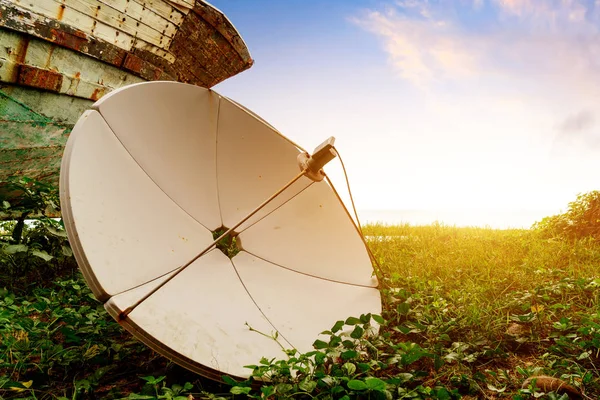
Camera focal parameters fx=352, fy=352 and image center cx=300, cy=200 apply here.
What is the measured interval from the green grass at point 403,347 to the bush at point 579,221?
131 cm

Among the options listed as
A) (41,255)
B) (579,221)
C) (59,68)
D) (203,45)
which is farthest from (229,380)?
(579,221)

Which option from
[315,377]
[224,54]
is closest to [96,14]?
[224,54]

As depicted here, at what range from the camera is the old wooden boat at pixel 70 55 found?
10.2 feet

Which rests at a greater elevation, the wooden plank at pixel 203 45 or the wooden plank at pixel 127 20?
the wooden plank at pixel 203 45

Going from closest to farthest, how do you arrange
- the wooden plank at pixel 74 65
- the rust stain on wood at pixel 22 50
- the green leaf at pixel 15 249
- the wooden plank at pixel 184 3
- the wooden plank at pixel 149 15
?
the green leaf at pixel 15 249, the rust stain on wood at pixel 22 50, the wooden plank at pixel 74 65, the wooden plank at pixel 149 15, the wooden plank at pixel 184 3

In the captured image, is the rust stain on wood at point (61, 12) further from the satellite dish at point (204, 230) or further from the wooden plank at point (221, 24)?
the satellite dish at point (204, 230)

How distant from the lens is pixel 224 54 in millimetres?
5039

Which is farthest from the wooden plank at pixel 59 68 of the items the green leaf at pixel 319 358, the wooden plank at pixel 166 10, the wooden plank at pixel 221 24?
the green leaf at pixel 319 358

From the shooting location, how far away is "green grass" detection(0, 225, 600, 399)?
5.11ft

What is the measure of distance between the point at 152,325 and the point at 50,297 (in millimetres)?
1893

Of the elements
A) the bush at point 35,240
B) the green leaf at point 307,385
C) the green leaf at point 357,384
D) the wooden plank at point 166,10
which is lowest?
the bush at point 35,240

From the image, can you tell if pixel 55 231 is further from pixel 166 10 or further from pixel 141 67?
pixel 166 10

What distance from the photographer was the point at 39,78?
3.25 m

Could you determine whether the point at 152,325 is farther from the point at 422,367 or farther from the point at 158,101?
the point at 422,367
